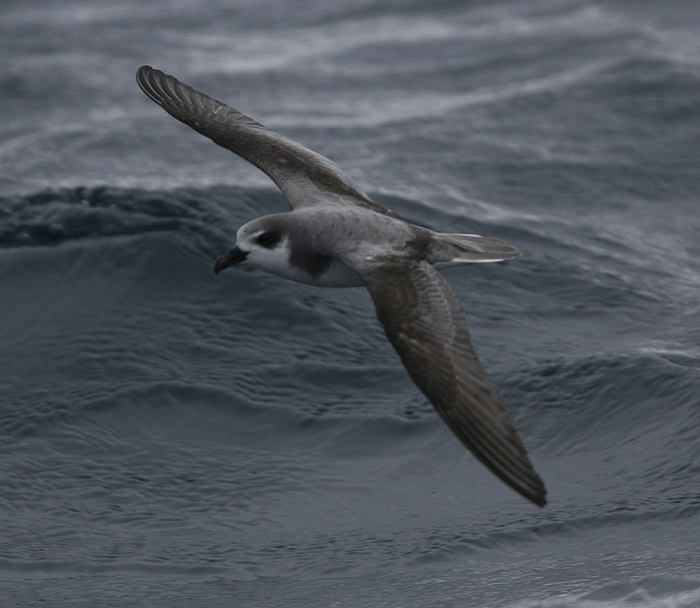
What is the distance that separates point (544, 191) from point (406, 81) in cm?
639

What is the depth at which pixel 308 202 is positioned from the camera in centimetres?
989

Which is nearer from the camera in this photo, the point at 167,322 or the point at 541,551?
the point at 541,551

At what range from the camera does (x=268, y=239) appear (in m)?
8.88

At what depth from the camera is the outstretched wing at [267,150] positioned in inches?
397

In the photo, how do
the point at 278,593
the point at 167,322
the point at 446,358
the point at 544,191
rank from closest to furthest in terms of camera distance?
the point at 446,358 < the point at 278,593 < the point at 167,322 < the point at 544,191

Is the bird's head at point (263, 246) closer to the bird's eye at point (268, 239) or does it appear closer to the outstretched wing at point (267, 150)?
the bird's eye at point (268, 239)

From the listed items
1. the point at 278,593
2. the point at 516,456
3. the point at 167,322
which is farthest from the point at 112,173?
the point at 516,456

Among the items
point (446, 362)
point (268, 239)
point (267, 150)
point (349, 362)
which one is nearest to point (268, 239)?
point (268, 239)

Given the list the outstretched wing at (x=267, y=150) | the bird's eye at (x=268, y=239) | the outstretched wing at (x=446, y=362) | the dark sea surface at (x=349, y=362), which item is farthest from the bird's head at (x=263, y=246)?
the dark sea surface at (x=349, y=362)

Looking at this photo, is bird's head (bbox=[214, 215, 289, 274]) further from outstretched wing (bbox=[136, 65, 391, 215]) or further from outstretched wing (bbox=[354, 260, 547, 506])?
outstretched wing (bbox=[136, 65, 391, 215])

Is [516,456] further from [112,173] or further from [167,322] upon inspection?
[112,173]

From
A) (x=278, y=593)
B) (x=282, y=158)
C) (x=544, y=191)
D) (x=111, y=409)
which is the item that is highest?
(x=282, y=158)

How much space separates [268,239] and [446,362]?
1.84 m

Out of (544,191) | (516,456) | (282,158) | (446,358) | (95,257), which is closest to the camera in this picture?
(516,456)
